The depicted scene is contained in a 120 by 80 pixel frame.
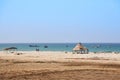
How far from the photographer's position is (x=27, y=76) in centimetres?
2039

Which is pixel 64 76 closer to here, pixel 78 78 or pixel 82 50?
pixel 78 78

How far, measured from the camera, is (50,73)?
21984mm

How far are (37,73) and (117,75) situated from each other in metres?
5.31

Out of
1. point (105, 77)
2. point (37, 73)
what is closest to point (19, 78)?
point (37, 73)

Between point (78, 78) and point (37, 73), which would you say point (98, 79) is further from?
point (37, 73)

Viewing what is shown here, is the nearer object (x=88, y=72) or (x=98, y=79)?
(x=98, y=79)

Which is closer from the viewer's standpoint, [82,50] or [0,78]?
[0,78]

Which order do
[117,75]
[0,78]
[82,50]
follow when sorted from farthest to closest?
[82,50] < [117,75] < [0,78]

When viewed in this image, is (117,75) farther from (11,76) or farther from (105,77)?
(11,76)

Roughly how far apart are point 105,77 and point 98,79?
3.11 ft

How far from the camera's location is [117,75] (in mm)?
21500

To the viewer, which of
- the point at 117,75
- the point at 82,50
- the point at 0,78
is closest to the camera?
the point at 0,78

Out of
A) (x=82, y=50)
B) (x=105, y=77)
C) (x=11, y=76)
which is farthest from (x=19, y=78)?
(x=82, y=50)

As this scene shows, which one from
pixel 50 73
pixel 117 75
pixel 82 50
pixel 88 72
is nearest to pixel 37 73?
pixel 50 73
